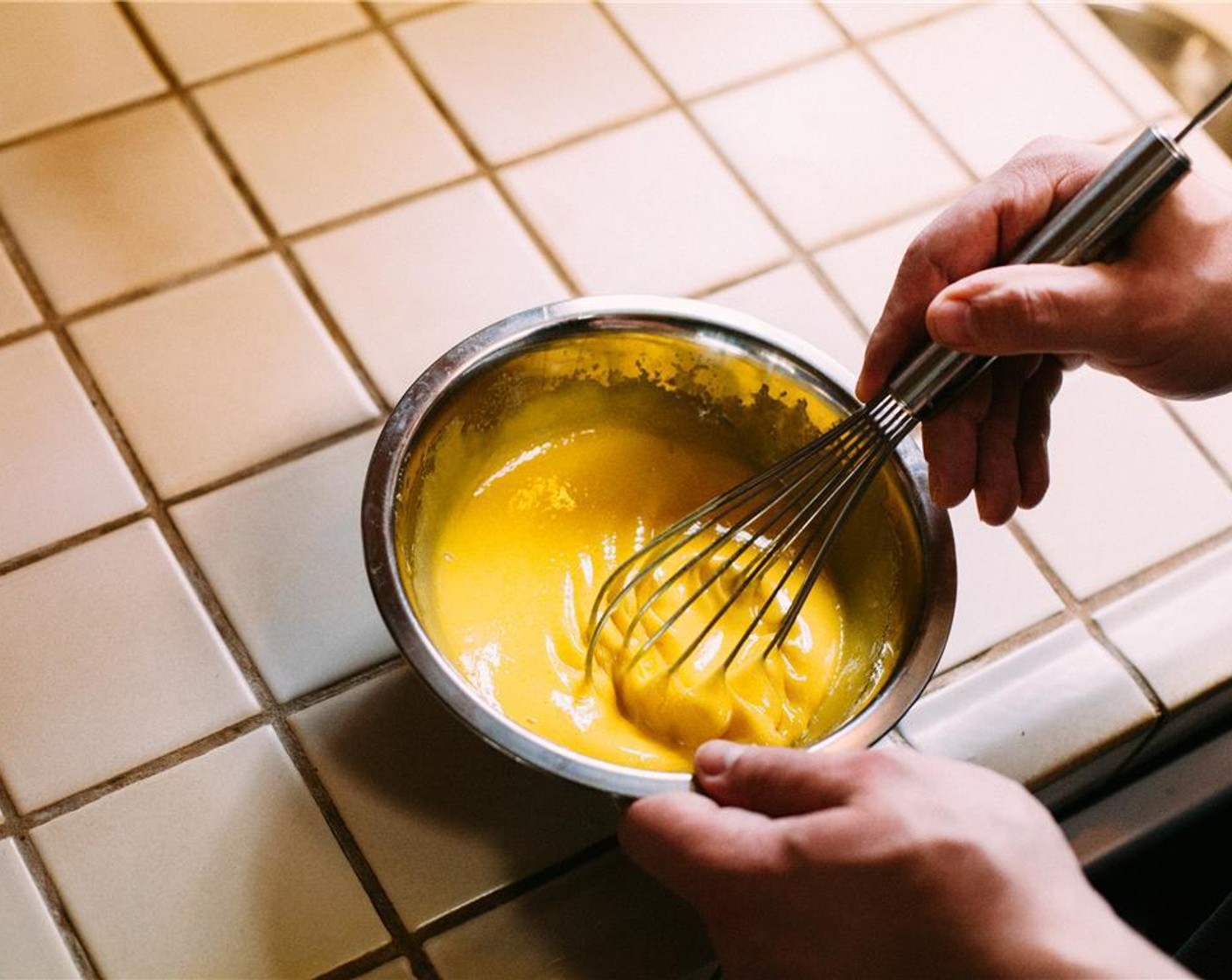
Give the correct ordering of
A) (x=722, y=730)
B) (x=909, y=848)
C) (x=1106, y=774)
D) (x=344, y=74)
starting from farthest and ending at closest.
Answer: (x=344, y=74) → (x=1106, y=774) → (x=722, y=730) → (x=909, y=848)

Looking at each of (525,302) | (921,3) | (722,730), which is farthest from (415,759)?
(921,3)

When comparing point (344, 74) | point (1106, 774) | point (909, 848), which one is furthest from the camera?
point (344, 74)

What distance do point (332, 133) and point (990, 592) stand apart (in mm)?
432

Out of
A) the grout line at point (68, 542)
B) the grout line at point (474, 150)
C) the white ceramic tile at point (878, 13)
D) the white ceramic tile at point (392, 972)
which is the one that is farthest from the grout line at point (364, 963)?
the white ceramic tile at point (878, 13)

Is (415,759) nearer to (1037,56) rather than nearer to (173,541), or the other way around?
(173,541)

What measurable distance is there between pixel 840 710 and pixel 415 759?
18cm

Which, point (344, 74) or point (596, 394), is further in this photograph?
point (344, 74)

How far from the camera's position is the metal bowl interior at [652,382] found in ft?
1.51

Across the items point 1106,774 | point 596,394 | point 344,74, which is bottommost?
point 1106,774

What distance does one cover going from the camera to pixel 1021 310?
0.47 metres

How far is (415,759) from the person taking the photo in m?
0.54

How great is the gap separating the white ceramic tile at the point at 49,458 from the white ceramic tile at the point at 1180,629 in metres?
0.47

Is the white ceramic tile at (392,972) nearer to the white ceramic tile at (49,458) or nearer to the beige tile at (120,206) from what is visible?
the white ceramic tile at (49,458)

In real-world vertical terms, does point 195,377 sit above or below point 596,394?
above
